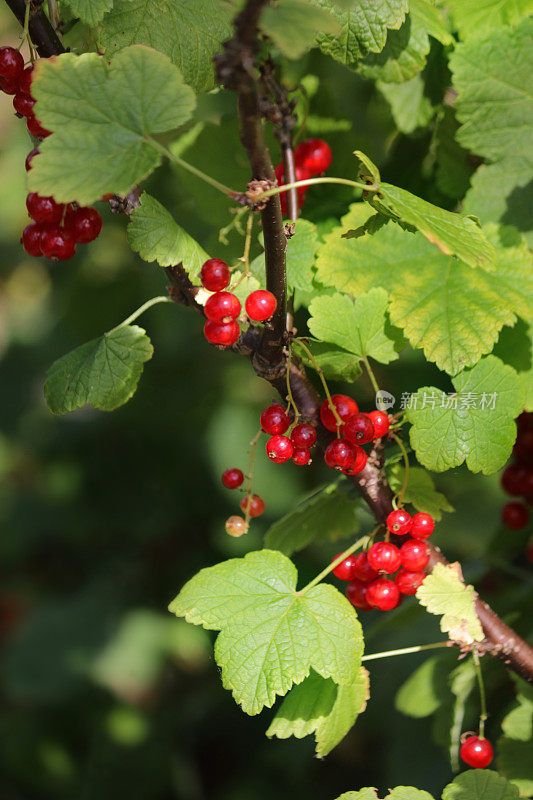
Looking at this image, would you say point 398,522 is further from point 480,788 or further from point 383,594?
point 480,788

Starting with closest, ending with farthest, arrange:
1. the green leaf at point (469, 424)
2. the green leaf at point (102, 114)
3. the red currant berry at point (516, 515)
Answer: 1. the green leaf at point (102, 114)
2. the green leaf at point (469, 424)
3. the red currant berry at point (516, 515)

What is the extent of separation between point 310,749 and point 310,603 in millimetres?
1067

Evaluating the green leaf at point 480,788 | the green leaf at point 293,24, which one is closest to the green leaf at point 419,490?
the green leaf at point 480,788

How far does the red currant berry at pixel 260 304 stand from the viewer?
63 cm

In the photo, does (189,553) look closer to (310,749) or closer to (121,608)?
(121,608)

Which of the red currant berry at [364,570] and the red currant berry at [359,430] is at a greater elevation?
the red currant berry at [359,430]

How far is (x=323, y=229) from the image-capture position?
3.19 feet

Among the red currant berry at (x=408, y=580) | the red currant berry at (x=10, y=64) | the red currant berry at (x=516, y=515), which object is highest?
the red currant berry at (x=10, y=64)

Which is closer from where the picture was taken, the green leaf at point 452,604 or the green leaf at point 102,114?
the green leaf at point 102,114

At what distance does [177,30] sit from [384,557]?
1.99 feet

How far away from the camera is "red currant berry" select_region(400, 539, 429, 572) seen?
768 millimetres

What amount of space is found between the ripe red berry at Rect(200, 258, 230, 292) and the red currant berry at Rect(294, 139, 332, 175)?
353mm

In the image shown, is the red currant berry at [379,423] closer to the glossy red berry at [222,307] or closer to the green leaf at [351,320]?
the green leaf at [351,320]

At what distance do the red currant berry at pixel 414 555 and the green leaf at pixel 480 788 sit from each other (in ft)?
0.74
